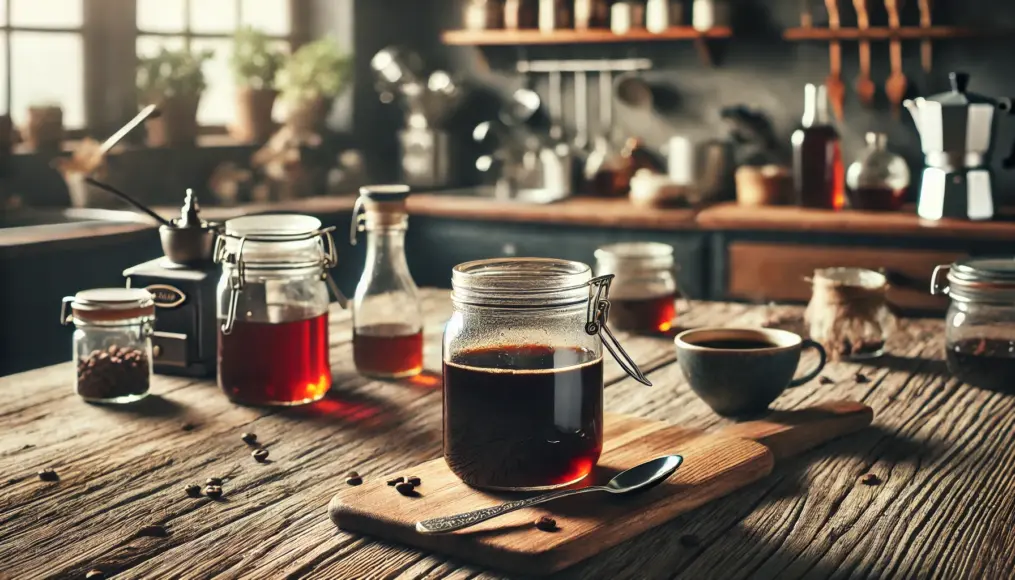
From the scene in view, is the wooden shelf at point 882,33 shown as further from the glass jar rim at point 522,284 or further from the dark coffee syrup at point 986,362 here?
the glass jar rim at point 522,284

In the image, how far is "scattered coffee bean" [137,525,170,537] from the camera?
39.0 inches

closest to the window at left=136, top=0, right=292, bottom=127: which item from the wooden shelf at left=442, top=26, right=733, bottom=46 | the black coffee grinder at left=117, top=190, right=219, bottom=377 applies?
the wooden shelf at left=442, top=26, right=733, bottom=46

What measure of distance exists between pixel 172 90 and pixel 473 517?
3.35 meters

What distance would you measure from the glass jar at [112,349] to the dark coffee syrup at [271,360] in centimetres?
11

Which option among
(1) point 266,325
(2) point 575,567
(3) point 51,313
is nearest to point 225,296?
(1) point 266,325

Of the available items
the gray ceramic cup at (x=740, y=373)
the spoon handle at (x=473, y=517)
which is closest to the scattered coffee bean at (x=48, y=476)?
the spoon handle at (x=473, y=517)

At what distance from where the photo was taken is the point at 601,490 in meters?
1.06

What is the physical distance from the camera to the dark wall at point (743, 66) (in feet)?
13.0

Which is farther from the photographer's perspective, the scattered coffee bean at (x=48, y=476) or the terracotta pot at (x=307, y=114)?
the terracotta pot at (x=307, y=114)

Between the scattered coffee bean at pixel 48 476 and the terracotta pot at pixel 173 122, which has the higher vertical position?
the terracotta pot at pixel 173 122

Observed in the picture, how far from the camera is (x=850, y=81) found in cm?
414

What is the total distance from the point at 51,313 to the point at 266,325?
1.86 meters

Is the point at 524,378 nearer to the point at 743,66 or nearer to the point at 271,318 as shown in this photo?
the point at 271,318

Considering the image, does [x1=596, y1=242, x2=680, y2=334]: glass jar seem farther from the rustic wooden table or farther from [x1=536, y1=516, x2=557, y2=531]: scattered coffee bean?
[x1=536, y1=516, x2=557, y2=531]: scattered coffee bean
